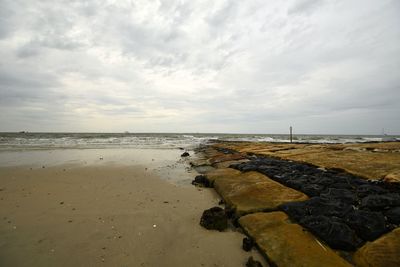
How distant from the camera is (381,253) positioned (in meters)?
2.63

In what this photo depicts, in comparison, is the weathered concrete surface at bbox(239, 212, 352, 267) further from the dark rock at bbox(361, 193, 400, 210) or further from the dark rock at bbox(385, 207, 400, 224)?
the dark rock at bbox(361, 193, 400, 210)

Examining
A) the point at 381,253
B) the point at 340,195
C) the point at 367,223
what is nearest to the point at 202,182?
the point at 340,195

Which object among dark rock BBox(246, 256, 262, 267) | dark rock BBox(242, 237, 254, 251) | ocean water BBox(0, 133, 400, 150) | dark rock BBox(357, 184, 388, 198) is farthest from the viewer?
ocean water BBox(0, 133, 400, 150)

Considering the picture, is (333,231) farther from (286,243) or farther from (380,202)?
(380,202)

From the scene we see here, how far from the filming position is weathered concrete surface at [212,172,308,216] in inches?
173

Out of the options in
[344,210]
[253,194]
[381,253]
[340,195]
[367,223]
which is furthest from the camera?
[253,194]

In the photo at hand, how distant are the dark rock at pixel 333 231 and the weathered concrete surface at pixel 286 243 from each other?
0.13 m

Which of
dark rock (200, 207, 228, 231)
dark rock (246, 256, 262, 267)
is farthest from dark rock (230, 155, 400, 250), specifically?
dark rock (200, 207, 228, 231)

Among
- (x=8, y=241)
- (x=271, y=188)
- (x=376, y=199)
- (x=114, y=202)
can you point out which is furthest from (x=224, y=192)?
(x=8, y=241)

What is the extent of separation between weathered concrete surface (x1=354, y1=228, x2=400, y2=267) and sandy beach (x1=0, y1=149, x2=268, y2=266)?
1221mm

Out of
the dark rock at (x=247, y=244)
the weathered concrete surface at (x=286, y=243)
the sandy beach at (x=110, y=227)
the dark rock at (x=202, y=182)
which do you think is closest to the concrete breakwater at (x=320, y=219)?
the weathered concrete surface at (x=286, y=243)

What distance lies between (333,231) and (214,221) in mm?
1842

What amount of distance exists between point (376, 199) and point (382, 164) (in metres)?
4.03

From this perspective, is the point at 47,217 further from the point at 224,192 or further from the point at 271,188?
the point at 271,188
